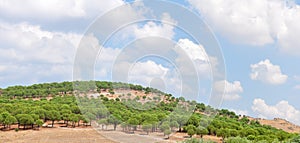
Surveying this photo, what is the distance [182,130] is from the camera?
63.7 metres

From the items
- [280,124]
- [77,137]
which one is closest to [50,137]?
[77,137]

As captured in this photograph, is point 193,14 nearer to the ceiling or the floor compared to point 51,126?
nearer to the ceiling

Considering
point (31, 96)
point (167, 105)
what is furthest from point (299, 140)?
point (31, 96)

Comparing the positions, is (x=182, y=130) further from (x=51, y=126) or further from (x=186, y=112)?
(x=186, y=112)

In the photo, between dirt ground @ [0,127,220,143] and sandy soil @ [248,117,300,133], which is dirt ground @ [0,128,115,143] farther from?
sandy soil @ [248,117,300,133]

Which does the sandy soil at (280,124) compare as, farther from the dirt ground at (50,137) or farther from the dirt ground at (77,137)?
the dirt ground at (50,137)

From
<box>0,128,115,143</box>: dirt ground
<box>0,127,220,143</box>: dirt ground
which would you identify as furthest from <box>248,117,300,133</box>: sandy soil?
<box>0,128,115,143</box>: dirt ground

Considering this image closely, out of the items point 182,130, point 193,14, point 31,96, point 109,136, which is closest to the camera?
point 193,14

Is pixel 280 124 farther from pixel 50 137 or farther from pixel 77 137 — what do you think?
pixel 50 137

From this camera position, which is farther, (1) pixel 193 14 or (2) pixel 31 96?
(2) pixel 31 96

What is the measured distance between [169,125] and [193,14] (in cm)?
3362

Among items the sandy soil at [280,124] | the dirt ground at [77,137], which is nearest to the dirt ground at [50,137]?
the dirt ground at [77,137]

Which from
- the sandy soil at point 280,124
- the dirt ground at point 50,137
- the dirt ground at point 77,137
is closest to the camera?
the dirt ground at point 77,137

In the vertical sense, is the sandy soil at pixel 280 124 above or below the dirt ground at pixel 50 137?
above
